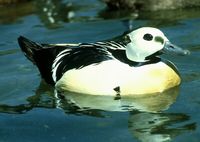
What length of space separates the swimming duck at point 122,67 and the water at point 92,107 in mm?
140

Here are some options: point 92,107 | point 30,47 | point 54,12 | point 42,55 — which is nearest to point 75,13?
point 54,12

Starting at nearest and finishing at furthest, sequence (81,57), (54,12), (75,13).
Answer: (81,57), (75,13), (54,12)

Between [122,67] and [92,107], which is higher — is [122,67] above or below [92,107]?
above

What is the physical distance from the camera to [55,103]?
8.68m

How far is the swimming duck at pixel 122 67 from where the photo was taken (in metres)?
8.43

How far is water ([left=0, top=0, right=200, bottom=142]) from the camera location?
24.9ft

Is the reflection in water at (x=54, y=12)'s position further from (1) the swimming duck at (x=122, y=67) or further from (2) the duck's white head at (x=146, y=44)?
(2) the duck's white head at (x=146, y=44)

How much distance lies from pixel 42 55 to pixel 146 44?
58.2 inches

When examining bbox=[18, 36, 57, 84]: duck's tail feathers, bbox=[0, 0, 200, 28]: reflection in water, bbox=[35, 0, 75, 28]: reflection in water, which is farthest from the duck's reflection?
bbox=[35, 0, 75, 28]: reflection in water

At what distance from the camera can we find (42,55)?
30.1 feet

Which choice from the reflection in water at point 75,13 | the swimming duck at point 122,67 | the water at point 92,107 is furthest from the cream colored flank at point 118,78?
the reflection in water at point 75,13

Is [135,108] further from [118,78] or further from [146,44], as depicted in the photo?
[146,44]

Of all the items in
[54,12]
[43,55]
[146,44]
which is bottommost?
[54,12]

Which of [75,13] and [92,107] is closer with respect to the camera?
[92,107]
